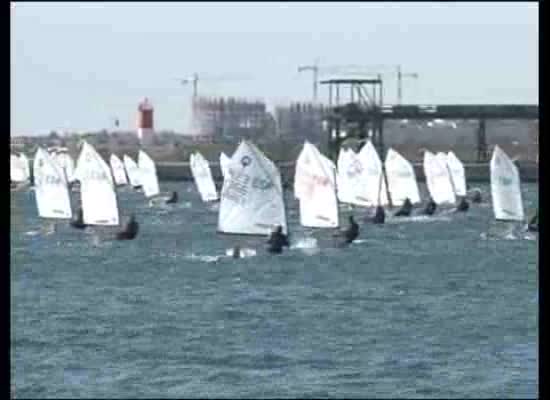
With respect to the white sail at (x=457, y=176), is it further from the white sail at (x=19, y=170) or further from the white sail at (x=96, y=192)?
the white sail at (x=19, y=170)

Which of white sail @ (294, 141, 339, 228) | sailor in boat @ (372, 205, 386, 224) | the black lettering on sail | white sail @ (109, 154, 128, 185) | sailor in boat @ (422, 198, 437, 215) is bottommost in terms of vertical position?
white sail @ (109, 154, 128, 185)

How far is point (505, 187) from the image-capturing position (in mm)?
79375

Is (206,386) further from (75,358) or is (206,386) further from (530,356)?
(530,356)


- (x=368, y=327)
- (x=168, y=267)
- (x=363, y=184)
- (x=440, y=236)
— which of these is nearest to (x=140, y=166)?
(x=363, y=184)

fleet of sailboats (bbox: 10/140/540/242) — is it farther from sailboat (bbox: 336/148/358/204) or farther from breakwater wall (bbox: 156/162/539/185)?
breakwater wall (bbox: 156/162/539/185)

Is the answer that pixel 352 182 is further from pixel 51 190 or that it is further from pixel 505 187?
pixel 51 190

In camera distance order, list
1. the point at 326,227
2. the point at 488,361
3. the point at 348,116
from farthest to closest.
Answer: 1. the point at 348,116
2. the point at 326,227
3. the point at 488,361

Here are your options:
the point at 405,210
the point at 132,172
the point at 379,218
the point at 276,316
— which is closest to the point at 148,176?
the point at 132,172

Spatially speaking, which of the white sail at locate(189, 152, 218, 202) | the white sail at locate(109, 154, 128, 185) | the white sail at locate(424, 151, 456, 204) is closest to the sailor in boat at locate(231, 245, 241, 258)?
the white sail at locate(424, 151, 456, 204)

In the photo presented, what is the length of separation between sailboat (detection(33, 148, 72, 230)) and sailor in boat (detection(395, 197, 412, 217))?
20491 mm

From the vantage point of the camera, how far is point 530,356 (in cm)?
3494

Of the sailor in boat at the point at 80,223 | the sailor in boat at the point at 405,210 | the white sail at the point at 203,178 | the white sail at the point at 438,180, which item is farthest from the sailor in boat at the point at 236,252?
the white sail at the point at 203,178

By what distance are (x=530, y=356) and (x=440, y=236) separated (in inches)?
1798

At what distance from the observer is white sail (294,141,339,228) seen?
6656 centimetres
